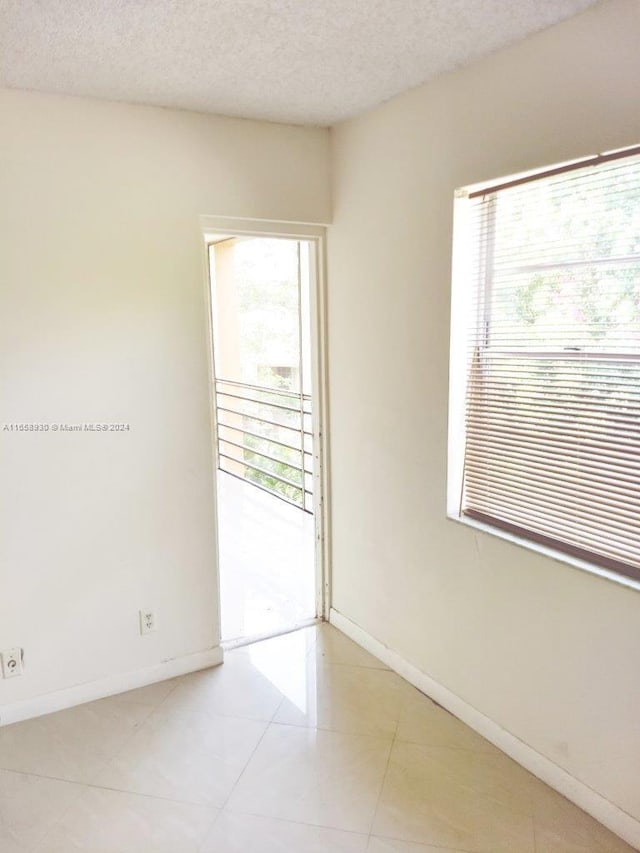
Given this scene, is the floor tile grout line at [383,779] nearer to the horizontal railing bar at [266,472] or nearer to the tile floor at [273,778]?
the tile floor at [273,778]

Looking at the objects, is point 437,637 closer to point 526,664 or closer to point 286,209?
point 526,664

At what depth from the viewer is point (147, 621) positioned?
2504mm

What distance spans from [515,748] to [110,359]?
2.07 metres

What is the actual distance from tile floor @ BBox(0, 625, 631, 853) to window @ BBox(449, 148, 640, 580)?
825 millimetres

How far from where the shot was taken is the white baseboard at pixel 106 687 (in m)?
2.30

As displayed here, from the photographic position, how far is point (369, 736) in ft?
7.18

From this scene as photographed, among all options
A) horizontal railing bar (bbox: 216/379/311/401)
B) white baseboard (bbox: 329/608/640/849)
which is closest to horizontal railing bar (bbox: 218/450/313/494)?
horizontal railing bar (bbox: 216/379/311/401)

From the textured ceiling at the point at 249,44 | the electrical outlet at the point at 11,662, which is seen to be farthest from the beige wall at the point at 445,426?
the electrical outlet at the point at 11,662

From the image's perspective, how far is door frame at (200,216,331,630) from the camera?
248 centimetres

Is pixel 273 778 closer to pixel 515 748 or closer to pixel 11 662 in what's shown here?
pixel 515 748

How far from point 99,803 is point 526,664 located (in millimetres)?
1483

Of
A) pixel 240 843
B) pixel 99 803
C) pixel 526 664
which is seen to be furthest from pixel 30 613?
pixel 526 664

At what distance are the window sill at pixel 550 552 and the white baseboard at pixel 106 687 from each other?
1332 millimetres

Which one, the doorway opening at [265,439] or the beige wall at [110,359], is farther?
the doorway opening at [265,439]
